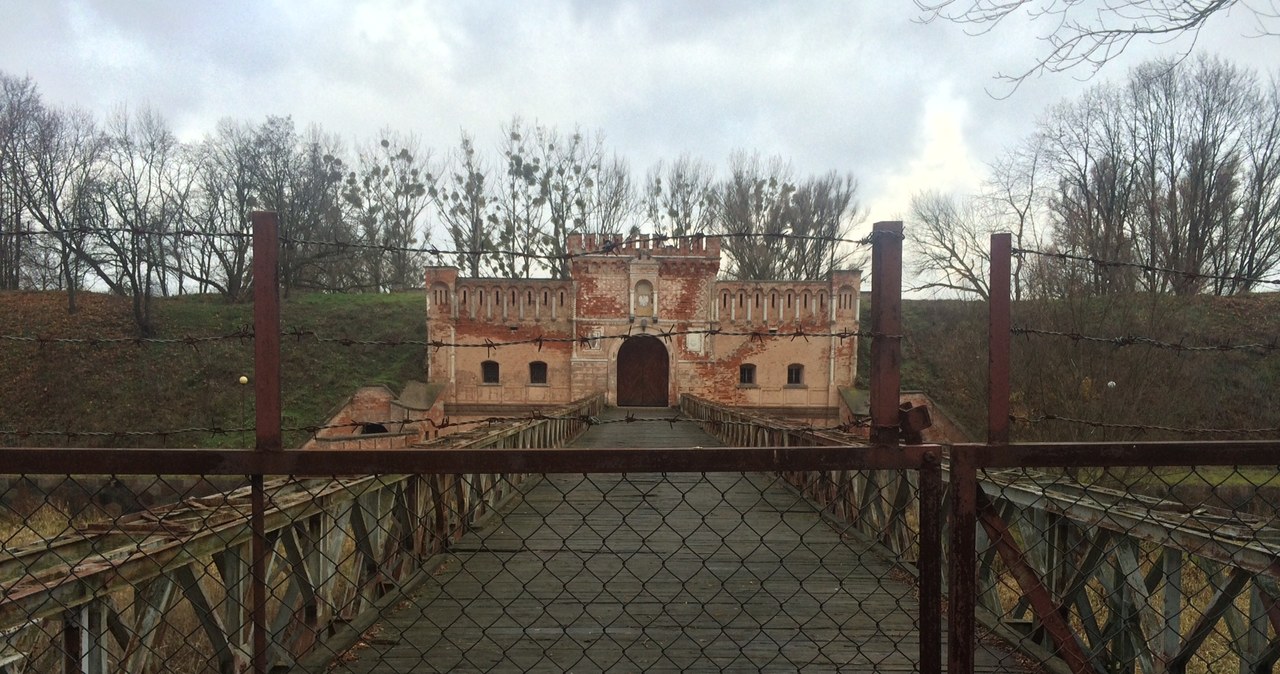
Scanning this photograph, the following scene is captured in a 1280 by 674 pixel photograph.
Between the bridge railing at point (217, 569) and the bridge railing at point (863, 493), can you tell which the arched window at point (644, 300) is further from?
the bridge railing at point (217, 569)

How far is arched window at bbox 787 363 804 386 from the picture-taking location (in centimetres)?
2789

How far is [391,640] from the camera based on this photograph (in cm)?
361

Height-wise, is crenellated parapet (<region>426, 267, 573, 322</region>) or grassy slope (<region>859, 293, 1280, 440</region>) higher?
crenellated parapet (<region>426, 267, 573, 322</region>)

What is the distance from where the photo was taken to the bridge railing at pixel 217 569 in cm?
251

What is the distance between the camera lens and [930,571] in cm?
213

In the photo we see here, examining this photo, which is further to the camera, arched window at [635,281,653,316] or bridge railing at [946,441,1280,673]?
arched window at [635,281,653,316]

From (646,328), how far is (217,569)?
24.0 m

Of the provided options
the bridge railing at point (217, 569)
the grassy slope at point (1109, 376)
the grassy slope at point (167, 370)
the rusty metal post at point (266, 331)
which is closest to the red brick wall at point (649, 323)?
the grassy slope at point (167, 370)

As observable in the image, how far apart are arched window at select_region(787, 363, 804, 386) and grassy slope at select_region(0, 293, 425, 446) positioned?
537 inches

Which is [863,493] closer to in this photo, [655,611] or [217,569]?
[655,611]

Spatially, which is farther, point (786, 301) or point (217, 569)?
point (786, 301)

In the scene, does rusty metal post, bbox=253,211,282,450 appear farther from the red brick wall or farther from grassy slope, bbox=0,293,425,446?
the red brick wall

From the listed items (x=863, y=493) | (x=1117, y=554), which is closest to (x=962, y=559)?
(x=1117, y=554)

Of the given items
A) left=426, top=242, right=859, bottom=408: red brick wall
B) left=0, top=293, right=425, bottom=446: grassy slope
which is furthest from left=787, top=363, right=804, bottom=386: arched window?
left=0, top=293, right=425, bottom=446: grassy slope
